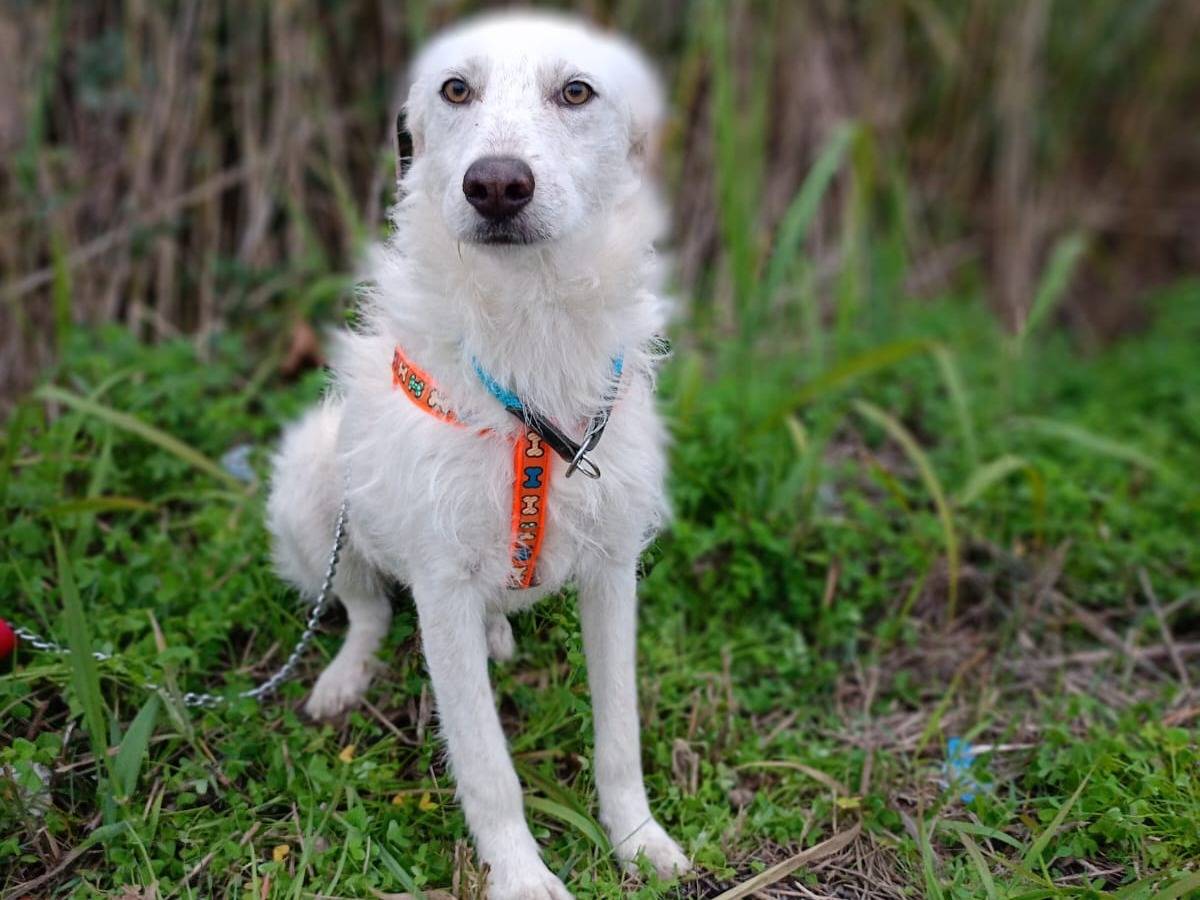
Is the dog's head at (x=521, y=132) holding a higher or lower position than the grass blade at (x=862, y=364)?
higher

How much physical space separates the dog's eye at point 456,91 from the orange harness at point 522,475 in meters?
0.53

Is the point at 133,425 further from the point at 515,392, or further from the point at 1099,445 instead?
the point at 1099,445

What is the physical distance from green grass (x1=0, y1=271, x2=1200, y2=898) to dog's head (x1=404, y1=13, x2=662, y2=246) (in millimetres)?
862

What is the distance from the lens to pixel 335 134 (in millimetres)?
4203

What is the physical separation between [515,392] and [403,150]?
2.01 ft

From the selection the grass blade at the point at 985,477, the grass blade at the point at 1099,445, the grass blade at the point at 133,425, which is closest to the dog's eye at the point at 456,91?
the grass blade at the point at 133,425

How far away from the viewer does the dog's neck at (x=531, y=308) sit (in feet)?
6.66

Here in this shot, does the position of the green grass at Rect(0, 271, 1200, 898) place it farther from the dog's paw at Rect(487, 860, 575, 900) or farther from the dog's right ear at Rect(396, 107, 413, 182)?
the dog's right ear at Rect(396, 107, 413, 182)

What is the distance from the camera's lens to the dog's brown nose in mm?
1814

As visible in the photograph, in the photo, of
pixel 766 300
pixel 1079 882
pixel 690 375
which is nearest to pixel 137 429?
pixel 690 375

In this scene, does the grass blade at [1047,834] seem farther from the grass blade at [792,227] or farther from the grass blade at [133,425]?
the grass blade at [133,425]

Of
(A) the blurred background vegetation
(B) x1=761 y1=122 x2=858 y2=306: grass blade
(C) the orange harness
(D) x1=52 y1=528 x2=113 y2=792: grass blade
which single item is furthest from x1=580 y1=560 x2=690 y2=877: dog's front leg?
(A) the blurred background vegetation

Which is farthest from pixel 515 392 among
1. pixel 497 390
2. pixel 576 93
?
pixel 576 93

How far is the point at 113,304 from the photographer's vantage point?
4008mm
